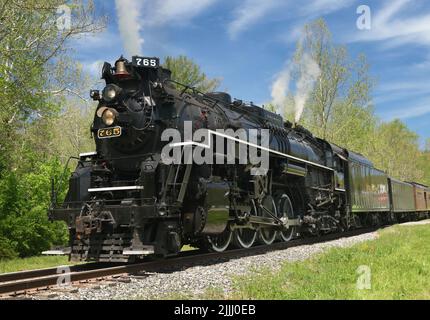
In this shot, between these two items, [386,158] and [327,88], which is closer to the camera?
[327,88]

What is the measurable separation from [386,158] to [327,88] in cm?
2318

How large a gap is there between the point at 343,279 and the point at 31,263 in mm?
7905

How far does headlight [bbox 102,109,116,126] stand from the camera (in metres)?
9.58

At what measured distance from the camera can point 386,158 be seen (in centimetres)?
5409

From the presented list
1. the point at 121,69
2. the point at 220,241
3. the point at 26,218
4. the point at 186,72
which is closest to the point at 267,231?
the point at 220,241

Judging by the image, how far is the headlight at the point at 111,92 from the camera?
9.65m

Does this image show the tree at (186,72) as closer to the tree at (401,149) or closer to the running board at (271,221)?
the running board at (271,221)

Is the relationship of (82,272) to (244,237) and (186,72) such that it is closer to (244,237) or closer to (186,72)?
(244,237)

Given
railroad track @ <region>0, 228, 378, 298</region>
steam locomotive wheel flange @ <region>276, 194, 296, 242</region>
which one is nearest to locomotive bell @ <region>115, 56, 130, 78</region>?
railroad track @ <region>0, 228, 378, 298</region>

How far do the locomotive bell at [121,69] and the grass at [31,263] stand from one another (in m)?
4.68

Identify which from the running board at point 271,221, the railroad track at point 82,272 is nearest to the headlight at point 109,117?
the railroad track at point 82,272
